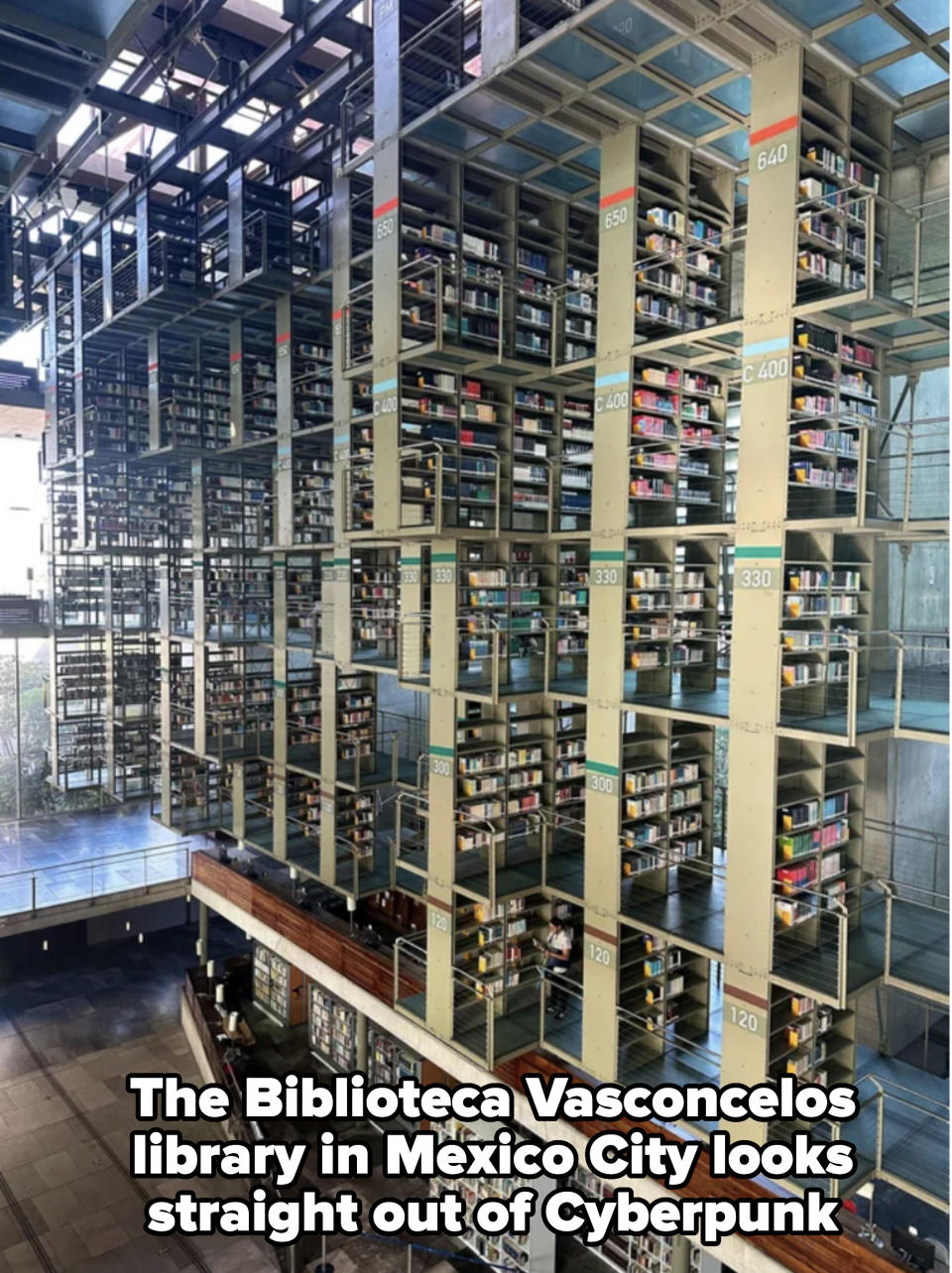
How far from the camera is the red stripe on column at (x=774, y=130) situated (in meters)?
4.89

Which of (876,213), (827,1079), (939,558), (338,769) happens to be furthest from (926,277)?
(338,769)

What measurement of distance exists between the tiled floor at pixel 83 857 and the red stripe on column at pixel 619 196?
10985 mm

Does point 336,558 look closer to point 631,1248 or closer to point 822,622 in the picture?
point 822,622

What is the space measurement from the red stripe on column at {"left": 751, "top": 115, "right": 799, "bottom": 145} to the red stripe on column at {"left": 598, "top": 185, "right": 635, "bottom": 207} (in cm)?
96

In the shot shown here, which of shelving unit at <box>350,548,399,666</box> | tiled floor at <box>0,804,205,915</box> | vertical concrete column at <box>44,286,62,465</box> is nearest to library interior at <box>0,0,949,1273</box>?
shelving unit at <box>350,548,399,666</box>

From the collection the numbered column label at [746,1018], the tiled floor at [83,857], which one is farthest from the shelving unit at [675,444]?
the tiled floor at [83,857]

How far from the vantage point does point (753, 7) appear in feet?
15.1

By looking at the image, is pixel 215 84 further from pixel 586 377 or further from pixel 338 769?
pixel 338 769

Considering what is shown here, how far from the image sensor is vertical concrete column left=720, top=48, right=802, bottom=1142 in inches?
196

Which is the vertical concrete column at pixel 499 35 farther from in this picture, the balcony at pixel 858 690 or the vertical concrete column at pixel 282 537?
the vertical concrete column at pixel 282 537

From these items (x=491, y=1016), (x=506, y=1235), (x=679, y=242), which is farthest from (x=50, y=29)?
(x=506, y=1235)

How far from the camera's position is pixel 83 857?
43.9 ft

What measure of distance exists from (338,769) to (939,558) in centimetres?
625

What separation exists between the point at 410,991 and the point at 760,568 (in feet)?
17.5
